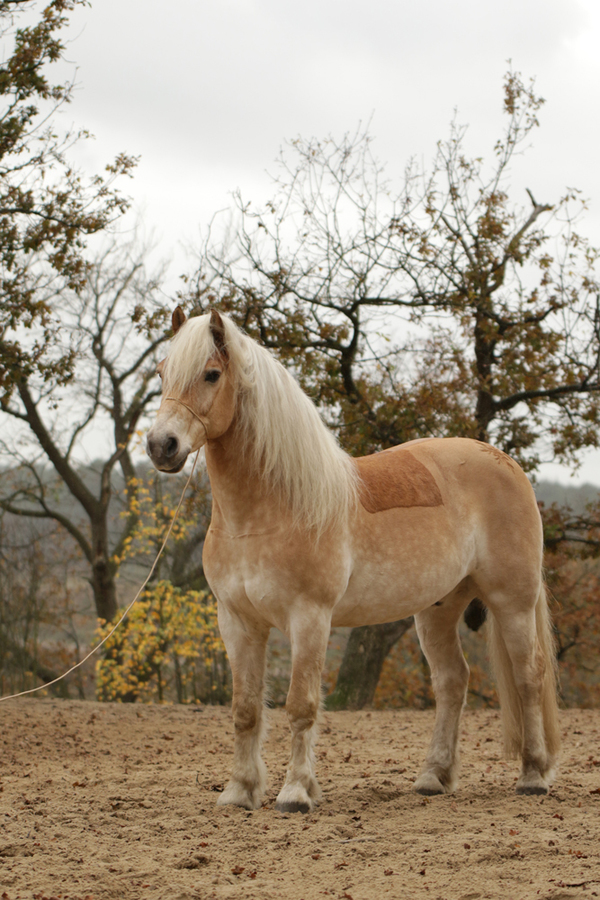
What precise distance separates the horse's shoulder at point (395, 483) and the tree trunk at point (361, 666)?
208 inches

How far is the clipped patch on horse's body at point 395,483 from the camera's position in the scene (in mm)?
3959

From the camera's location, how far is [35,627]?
44.4 feet

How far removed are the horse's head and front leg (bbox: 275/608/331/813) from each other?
93 cm

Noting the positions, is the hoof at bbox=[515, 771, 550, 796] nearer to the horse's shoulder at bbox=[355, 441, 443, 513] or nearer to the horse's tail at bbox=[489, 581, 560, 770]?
the horse's tail at bbox=[489, 581, 560, 770]

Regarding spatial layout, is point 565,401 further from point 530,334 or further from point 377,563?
point 377,563

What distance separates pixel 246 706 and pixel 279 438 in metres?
1.31

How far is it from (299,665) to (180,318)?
1.73m

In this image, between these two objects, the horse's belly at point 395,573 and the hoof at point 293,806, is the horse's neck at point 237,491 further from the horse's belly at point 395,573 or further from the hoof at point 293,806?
the hoof at point 293,806

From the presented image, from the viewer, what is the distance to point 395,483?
13.3ft

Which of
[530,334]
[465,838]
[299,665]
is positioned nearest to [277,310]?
[530,334]

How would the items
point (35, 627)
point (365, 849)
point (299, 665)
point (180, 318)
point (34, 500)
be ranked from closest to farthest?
1. point (365, 849)
2. point (299, 665)
3. point (180, 318)
4. point (35, 627)
5. point (34, 500)

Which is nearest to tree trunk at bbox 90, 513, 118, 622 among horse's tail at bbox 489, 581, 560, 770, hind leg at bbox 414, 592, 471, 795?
hind leg at bbox 414, 592, 471, 795

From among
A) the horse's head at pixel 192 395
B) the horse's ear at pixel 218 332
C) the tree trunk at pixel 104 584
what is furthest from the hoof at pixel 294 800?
the tree trunk at pixel 104 584

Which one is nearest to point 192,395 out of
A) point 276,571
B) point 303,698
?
point 276,571
